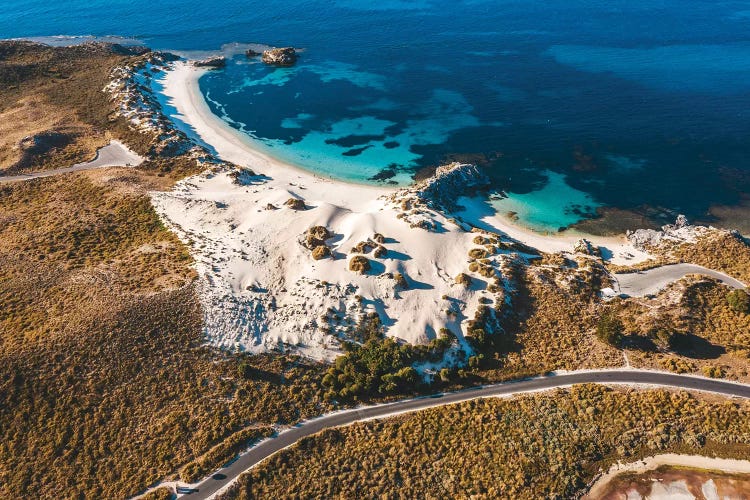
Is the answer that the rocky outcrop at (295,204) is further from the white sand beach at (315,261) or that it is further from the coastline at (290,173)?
the coastline at (290,173)

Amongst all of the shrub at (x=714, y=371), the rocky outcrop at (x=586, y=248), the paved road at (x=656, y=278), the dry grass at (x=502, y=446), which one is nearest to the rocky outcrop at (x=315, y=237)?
the dry grass at (x=502, y=446)

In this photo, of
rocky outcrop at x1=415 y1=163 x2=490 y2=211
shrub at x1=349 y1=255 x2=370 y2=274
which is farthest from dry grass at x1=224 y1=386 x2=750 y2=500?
rocky outcrop at x1=415 y1=163 x2=490 y2=211

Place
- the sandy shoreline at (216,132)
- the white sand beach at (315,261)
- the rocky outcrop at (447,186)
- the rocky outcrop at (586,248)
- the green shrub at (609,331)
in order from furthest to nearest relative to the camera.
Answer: the sandy shoreline at (216,132) → the rocky outcrop at (447,186) → the rocky outcrop at (586,248) → the white sand beach at (315,261) → the green shrub at (609,331)

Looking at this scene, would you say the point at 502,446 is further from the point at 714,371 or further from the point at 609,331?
the point at 714,371

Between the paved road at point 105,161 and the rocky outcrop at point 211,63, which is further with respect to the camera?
the rocky outcrop at point 211,63

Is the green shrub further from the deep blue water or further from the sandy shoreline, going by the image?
the sandy shoreline

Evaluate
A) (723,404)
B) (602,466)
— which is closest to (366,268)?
(602,466)
